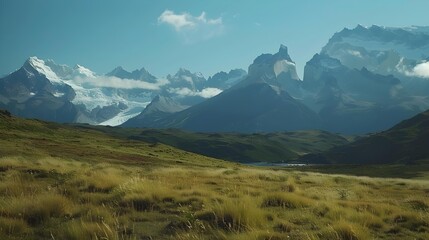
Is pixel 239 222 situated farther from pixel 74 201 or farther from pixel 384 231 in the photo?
pixel 74 201

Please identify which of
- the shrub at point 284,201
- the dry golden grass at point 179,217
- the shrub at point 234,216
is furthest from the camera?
the shrub at point 284,201

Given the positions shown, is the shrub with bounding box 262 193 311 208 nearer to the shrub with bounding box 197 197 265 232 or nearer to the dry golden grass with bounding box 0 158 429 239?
the dry golden grass with bounding box 0 158 429 239

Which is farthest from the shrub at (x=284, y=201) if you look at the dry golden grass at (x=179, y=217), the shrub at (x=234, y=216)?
the shrub at (x=234, y=216)

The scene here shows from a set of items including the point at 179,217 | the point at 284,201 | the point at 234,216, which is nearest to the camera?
the point at 234,216

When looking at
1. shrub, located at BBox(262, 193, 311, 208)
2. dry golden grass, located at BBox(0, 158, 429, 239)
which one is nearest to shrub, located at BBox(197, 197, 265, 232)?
dry golden grass, located at BBox(0, 158, 429, 239)

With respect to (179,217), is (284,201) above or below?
above

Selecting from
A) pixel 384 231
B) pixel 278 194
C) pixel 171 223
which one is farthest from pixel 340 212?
pixel 171 223

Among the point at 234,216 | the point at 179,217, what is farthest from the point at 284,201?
the point at 179,217

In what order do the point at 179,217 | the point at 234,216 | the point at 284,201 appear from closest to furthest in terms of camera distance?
1. the point at 234,216
2. the point at 179,217
3. the point at 284,201

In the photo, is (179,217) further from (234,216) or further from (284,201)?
(284,201)

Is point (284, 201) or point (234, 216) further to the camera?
point (284, 201)

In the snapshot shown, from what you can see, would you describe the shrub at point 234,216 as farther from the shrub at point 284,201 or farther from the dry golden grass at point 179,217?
the shrub at point 284,201

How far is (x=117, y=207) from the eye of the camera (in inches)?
629

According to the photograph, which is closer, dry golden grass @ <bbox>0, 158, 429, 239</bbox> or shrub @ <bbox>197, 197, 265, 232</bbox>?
dry golden grass @ <bbox>0, 158, 429, 239</bbox>
